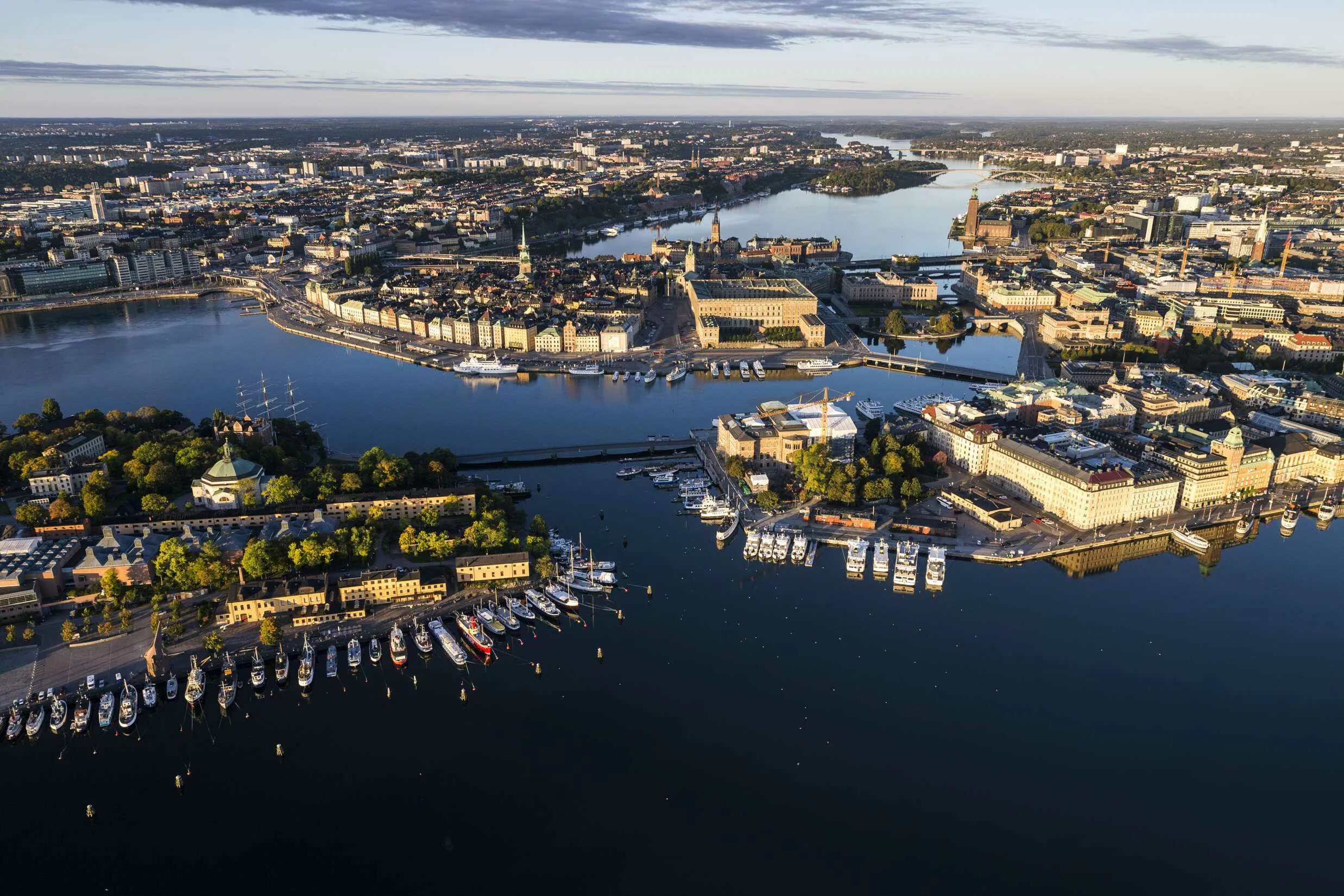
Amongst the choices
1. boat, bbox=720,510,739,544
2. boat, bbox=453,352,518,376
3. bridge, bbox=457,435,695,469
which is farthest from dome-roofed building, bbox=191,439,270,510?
boat, bbox=453,352,518,376

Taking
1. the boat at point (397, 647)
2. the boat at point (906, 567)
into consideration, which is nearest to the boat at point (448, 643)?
the boat at point (397, 647)

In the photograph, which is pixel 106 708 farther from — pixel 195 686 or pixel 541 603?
pixel 541 603

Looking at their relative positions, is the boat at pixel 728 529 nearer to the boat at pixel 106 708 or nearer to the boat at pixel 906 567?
the boat at pixel 906 567

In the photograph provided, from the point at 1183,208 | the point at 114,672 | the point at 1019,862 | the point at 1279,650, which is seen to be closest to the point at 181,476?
the point at 114,672

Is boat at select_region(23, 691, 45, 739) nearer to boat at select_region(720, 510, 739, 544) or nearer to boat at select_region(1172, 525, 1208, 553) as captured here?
boat at select_region(720, 510, 739, 544)

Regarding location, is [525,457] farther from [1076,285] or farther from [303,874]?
[1076,285]

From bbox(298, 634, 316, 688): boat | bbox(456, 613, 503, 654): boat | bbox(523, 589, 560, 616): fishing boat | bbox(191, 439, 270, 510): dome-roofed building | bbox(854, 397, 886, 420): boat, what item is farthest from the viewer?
bbox(854, 397, 886, 420): boat

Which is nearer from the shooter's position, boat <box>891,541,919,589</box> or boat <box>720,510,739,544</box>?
boat <box>891,541,919,589</box>

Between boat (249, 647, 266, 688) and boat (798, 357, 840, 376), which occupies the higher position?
boat (798, 357, 840, 376)
